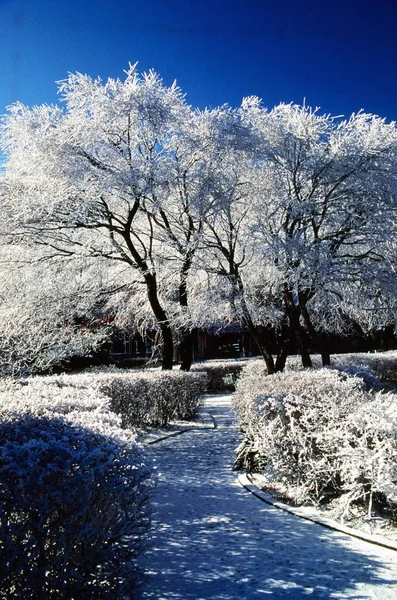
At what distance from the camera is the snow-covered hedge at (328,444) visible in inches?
160

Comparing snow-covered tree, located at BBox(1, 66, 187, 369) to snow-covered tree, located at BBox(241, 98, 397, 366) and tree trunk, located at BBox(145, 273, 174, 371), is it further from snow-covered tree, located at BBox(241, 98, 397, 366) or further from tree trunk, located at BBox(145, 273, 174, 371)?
snow-covered tree, located at BBox(241, 98, 397, 366)

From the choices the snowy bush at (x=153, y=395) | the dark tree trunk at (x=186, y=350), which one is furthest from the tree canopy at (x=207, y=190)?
the dark tree trunk at (x=186, y=350)

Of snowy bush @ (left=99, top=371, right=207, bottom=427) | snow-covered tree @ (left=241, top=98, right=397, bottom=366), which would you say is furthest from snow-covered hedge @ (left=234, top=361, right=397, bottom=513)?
snow-covered tree @ (left=241, top=98, right=397, bottom=366)

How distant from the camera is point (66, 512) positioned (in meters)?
2.58

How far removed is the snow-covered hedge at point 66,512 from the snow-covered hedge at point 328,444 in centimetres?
198

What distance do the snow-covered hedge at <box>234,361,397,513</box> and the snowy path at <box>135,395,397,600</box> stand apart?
440mm

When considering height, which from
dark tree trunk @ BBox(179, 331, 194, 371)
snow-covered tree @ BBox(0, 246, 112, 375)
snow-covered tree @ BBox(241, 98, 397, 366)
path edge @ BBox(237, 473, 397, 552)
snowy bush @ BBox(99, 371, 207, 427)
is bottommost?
path edge @ BBox(237, 473, 397, 552)

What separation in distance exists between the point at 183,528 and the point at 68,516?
7.31 feet

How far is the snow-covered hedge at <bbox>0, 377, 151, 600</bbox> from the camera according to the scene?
2.45m

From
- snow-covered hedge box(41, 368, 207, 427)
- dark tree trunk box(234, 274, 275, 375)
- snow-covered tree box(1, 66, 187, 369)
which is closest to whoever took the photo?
snow-covered hedge box(41, 368, 207, 427)

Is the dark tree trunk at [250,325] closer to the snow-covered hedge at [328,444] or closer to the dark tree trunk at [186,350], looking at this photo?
the dark tree trunk at [186,350]

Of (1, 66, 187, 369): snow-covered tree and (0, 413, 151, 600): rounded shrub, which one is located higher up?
(1, 66, 187, 369): snow-covered tree

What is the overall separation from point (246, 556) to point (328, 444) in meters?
1.38

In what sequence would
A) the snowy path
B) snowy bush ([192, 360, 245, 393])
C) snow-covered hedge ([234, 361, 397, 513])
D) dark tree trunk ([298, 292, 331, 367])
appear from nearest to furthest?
the snowy path → snow-covered hedge ([234, 361, 397, 513]) → dark tree trunk ([298, 292, 331, 367]) → snowy bush ([192, 360, 245, 393])
